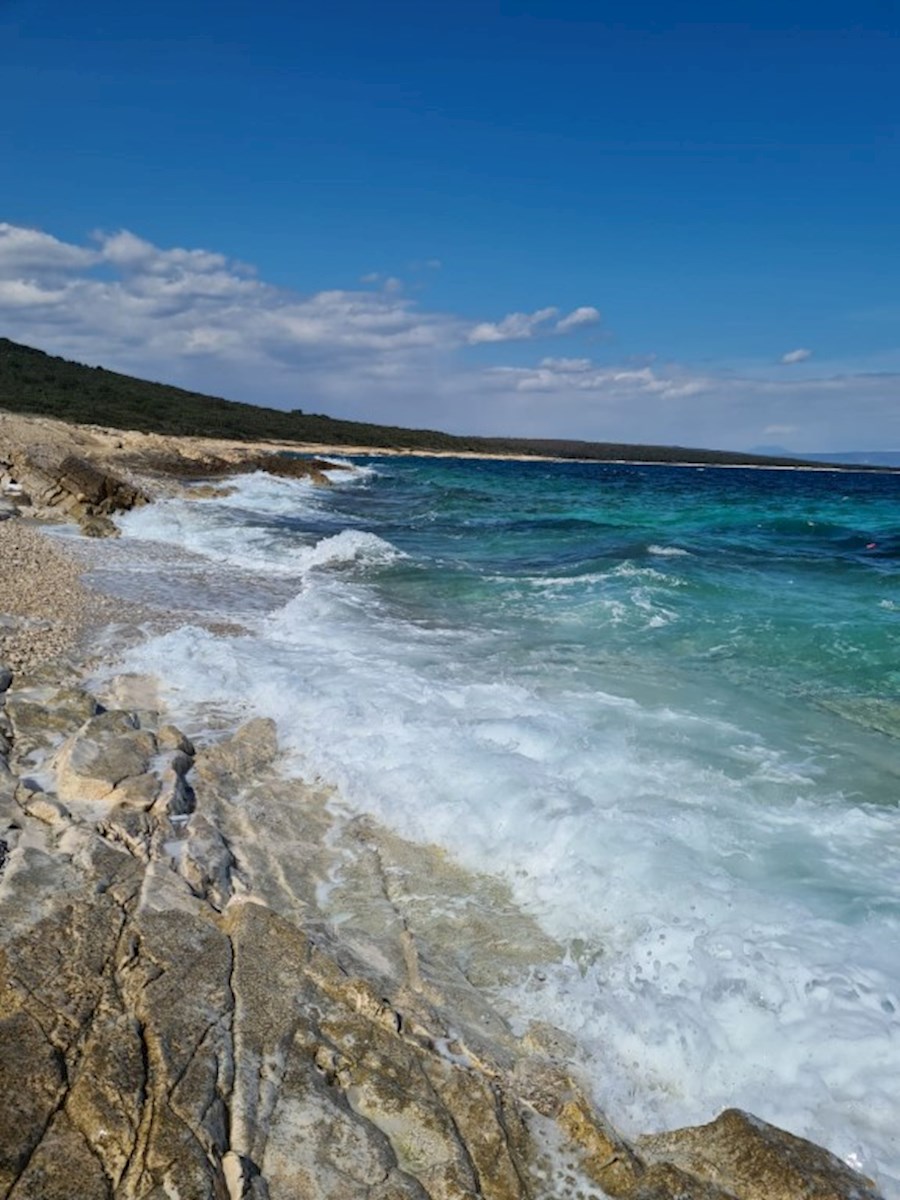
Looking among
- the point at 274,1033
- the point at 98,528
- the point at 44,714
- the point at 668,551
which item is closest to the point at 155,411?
the point at 98,528

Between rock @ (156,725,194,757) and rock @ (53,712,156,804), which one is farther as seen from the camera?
rock @ (156,725,194,757)

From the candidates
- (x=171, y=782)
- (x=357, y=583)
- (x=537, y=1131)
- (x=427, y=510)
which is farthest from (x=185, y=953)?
(x=427, y=510)

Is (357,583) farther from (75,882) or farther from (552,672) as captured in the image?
(75,882)

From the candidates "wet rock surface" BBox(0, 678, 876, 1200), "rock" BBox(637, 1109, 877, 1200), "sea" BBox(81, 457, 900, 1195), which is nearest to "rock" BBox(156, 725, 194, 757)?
"sea" BBox(81, 457, 900, 1195)

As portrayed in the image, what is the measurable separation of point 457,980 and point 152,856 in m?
1.93

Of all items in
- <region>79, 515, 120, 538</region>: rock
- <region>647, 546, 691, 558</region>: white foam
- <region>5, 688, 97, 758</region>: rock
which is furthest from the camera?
<region>647, 546, 691, 558</region>: white foam

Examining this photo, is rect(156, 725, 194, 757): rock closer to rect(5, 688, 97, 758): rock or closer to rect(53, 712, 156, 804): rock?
rect(53, 712, 156, 804): rock

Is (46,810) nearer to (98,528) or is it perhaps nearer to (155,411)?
(98,528)

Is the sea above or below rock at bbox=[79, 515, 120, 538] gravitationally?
below

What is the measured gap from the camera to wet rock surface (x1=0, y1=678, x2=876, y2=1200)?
277 centimetres

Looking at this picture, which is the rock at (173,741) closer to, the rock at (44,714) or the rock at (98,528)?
the rock at (44,714)

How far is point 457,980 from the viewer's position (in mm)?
4152

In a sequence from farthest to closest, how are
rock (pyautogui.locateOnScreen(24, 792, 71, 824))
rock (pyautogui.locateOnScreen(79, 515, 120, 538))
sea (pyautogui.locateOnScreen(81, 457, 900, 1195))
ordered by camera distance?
rock (pyautogui.locateOnScreen(79, 515, 120, 538)) < rock (pyautogui.locateOnScreen(24, 792, 71, 824)) < sea (pyautogui.locateOnScreen(81, 457, 900, 1195))

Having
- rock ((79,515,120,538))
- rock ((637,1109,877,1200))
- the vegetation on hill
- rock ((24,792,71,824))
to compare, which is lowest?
rock ((637,1109,877,1200))
